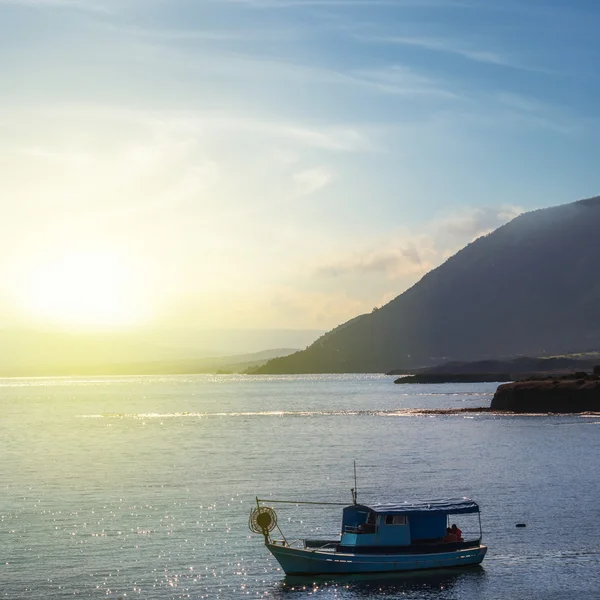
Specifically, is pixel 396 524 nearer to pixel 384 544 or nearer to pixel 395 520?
pixel 395 520

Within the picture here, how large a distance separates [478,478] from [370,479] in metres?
9.95

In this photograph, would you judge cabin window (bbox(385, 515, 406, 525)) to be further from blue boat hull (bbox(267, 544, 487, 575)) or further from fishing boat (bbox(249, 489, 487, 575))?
blue boat hull (bbox(267, 544, 487, 575))

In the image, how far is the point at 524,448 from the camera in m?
111

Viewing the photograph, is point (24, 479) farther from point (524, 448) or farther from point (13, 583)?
point (524, 448)

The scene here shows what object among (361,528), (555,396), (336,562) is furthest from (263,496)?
(555,396)

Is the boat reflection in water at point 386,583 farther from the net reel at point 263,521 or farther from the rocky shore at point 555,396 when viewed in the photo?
the rocky shore at point 555,396

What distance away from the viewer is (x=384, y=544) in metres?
50.8

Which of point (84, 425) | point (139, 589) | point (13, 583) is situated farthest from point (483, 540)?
A: point (84, 425)

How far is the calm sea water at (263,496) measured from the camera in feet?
159

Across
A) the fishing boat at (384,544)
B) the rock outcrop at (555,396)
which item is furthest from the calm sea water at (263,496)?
the rock outcrop at (555,396)

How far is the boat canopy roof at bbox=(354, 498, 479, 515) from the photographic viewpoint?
5094 cm

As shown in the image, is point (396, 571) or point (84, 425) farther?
point (84, 425)

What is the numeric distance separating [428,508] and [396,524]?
2.24 metres

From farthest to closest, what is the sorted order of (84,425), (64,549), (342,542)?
(84,425) → (64,549) → (342,542)
